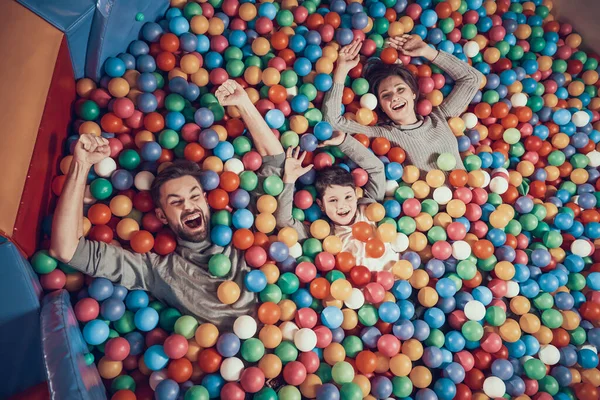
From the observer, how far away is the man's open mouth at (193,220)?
1.78m

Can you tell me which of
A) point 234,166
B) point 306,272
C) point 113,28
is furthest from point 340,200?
point 113,28

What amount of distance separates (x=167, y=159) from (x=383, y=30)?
4.29 feet

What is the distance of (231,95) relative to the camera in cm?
197

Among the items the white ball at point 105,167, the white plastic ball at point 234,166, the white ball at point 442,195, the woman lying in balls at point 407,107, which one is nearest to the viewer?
the white ball at point 105,167

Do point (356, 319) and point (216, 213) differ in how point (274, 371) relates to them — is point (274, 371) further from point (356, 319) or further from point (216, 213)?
point (216, 213)

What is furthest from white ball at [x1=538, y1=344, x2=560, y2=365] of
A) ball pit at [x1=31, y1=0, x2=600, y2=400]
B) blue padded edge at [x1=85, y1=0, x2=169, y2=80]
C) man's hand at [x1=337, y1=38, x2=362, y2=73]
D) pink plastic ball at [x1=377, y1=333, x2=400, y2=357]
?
blue padded edge at [x1=85, y1=0, x2=169, y2=80]

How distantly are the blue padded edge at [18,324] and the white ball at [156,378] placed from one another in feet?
1.17

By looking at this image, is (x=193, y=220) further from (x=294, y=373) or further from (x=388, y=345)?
(x=388, y=345)

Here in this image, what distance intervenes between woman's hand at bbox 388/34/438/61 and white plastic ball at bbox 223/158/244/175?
104 centimetres

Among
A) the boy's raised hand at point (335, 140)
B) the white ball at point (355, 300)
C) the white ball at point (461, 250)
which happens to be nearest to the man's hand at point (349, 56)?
the boy's raised hand at point (335, 140)

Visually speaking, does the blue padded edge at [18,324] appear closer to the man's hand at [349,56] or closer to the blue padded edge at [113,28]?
the blue padded edge at [113,28]

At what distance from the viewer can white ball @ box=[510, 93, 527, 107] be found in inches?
95.2

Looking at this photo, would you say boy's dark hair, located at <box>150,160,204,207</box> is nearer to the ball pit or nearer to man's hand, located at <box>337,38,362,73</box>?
the ball pit

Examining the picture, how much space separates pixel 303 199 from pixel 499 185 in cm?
94
